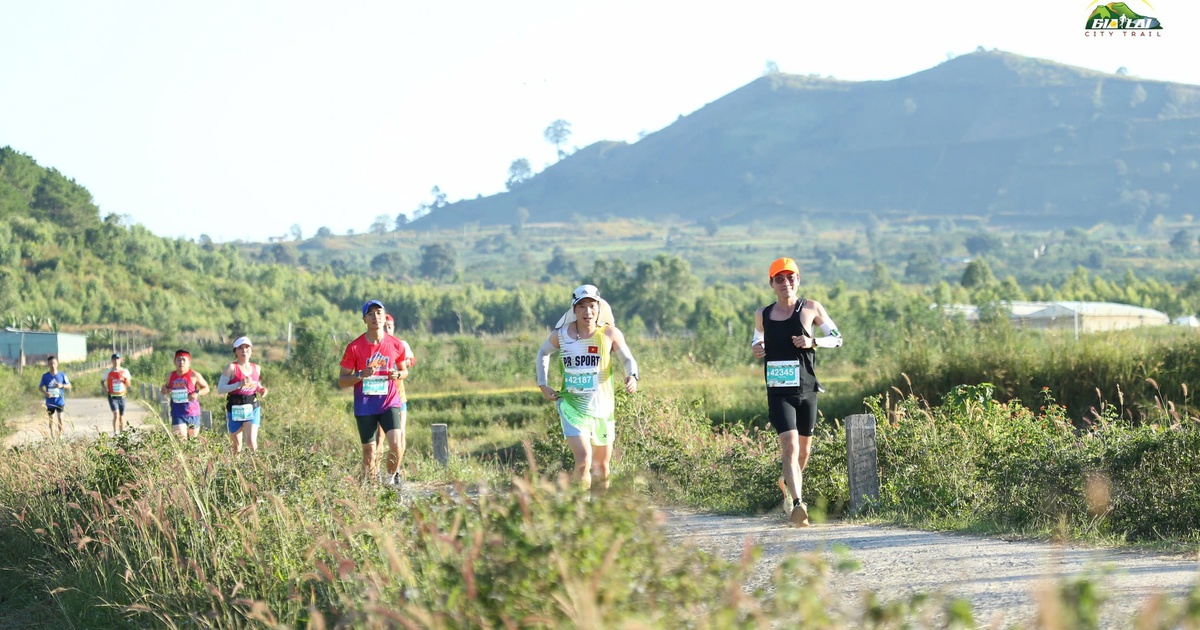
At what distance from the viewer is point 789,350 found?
10117mm

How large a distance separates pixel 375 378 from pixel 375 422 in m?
0.41

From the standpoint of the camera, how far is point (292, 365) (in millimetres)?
50219

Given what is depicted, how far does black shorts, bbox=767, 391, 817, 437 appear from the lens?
1006cm

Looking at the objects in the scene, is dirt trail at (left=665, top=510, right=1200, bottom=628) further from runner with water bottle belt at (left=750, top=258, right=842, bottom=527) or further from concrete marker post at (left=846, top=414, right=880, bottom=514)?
concrete marker post at (left=846, top=414, right=880, bottom=514)

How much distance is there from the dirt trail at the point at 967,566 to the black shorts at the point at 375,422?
11.5ft

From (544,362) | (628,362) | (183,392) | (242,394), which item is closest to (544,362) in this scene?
(544,362)

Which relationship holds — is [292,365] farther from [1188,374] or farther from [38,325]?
[38,325]

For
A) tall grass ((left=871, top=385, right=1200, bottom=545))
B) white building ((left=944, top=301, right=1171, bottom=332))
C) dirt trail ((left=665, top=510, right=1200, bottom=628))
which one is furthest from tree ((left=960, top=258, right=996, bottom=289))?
dirt trail ((left=665, top=510, right=1200, bottom=628))

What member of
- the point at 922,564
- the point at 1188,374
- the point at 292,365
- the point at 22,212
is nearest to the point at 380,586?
the point at 922,564

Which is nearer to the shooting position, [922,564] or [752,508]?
[922,564]

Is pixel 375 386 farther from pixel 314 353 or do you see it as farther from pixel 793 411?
pixel 314 353

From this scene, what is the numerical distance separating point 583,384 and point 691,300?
121 meters

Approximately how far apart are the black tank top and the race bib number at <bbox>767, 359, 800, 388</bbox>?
0.02m

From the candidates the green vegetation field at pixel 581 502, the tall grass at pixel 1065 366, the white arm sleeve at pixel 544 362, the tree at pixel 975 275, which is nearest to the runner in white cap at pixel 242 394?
the green vegetation field at pixel 581 502
